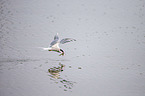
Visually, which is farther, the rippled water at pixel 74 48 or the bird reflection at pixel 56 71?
the bird reflection at pixel 56 71

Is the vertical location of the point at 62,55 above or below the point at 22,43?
below

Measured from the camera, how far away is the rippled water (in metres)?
7.16

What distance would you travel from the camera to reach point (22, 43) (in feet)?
33.6

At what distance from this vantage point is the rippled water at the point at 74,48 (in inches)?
282

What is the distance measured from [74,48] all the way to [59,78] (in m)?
2.80

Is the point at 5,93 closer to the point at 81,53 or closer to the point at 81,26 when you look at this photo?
the point at 81,53

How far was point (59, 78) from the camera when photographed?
7.43 meters

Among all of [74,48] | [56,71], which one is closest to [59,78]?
[56,71]

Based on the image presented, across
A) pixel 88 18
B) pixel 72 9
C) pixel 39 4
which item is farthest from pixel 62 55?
pixel 39 4

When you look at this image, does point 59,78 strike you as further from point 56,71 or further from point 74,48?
point 74,48

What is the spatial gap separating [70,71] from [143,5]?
934 centimetres

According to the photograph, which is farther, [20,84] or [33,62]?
[33,62]

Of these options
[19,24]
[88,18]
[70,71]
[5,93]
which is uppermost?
[88,18]

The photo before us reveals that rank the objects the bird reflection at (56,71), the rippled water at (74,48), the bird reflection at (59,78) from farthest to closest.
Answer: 1. the bird reflection at (56,71)
2. the rippled water at (74,48)
3. the bird reflection at (59,78)
